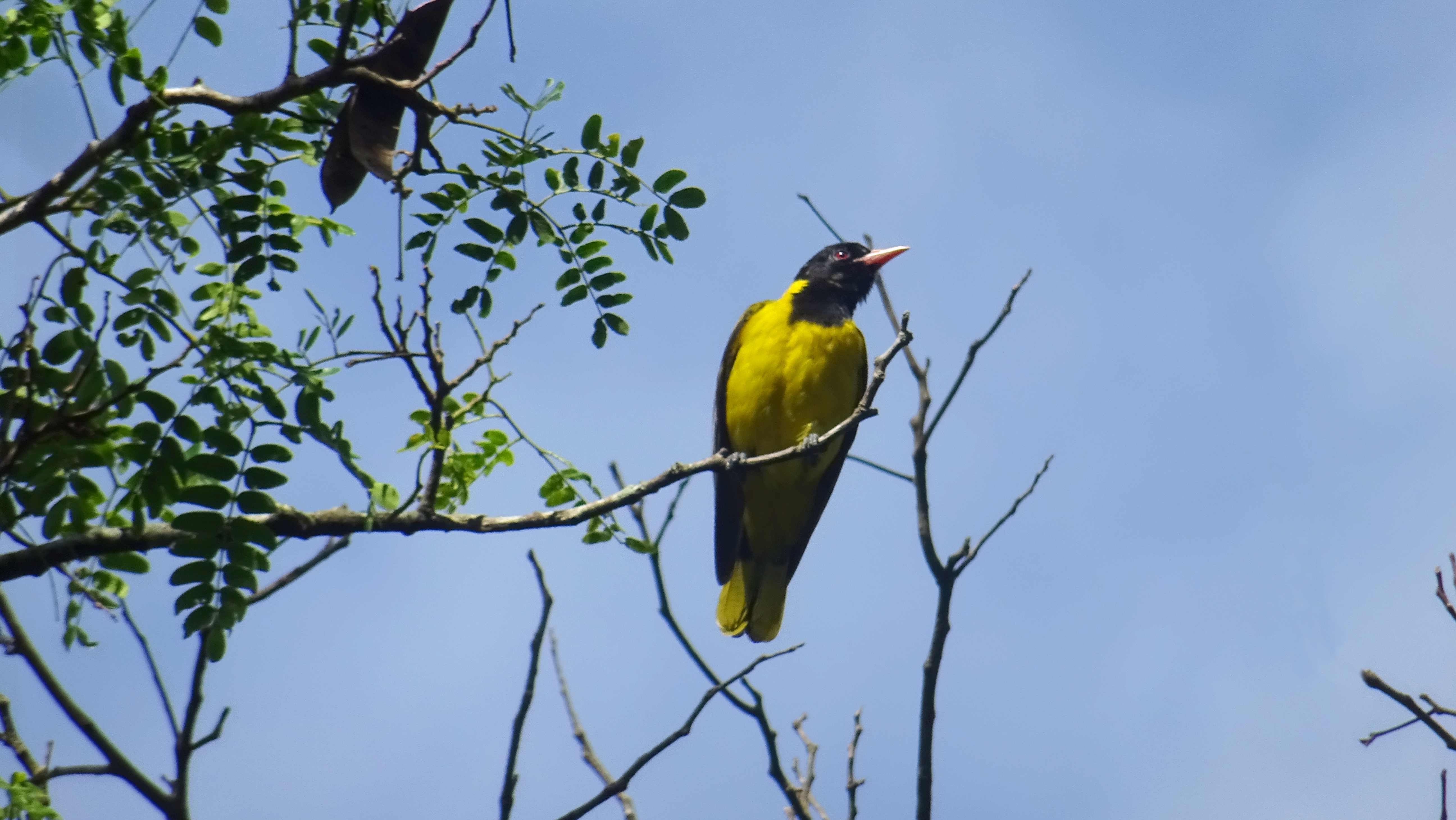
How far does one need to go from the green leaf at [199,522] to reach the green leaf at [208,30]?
1.04m

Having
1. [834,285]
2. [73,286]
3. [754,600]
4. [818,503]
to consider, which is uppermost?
[834,285]

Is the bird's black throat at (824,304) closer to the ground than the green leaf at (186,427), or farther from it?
farther from it

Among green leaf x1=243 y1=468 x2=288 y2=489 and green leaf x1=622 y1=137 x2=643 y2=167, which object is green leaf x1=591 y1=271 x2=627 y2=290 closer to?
green leaf x1=622 y1=137 x2=643 y2=167

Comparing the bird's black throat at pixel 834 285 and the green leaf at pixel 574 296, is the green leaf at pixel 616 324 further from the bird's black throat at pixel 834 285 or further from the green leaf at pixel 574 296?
the bird's black throat at pixel 834 285

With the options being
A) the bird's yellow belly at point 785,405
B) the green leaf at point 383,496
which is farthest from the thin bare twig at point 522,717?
the bird's yellow belly at point 785,405

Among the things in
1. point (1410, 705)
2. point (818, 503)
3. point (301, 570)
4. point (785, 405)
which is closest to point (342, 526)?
point (301, 570)

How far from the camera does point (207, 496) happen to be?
244 cm

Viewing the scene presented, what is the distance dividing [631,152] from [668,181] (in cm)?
14

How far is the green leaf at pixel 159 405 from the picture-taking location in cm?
235

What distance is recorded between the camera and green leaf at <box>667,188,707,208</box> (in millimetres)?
3270

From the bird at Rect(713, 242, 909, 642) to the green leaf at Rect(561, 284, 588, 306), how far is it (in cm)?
248

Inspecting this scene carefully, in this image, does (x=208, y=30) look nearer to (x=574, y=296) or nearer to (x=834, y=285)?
(x=574, y=296)

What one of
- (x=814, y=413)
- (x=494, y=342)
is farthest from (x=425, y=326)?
(x=814, y=413)

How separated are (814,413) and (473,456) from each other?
9.64 ft
